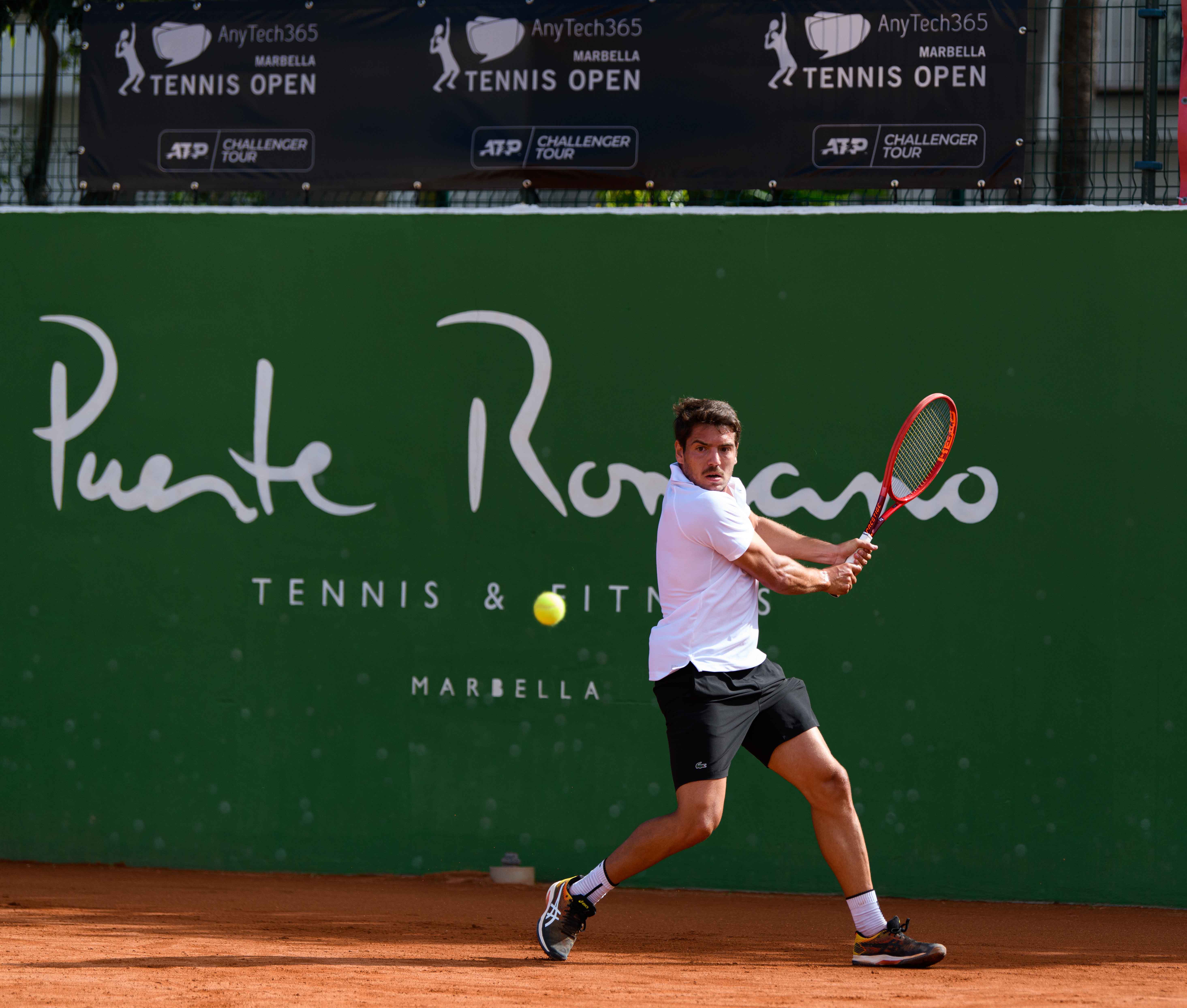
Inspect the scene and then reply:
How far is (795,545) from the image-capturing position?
175 inches

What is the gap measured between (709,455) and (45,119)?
4364 millimetres

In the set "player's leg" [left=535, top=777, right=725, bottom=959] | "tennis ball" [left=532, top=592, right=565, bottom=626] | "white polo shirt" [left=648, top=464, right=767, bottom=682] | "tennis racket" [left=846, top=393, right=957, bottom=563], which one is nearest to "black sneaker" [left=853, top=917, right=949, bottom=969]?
"player's leg" [left=535, top=777, right=725, bottom=959]

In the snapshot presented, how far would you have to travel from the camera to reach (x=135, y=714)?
20.0ft

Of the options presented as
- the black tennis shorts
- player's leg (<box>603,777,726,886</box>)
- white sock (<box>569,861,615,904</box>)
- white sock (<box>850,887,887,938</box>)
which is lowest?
white sock (<box>850,887,887,938</box>)

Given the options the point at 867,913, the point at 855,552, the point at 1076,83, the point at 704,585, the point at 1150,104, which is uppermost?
the point at 1076,83

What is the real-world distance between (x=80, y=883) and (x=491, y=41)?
4.13m

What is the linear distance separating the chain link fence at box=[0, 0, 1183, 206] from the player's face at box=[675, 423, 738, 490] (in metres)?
2.12

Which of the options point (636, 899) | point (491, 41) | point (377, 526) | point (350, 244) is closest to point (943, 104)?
point (491, 41)

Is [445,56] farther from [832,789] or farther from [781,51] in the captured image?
[832,789]

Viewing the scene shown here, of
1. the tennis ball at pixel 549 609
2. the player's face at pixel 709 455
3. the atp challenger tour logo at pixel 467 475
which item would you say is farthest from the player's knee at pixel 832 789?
the atp challenger tour logo at pixel 467 475

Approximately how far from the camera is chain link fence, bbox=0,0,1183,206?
5.98m

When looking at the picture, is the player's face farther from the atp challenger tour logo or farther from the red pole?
the red pole

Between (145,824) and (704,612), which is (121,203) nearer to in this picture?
(145,824)

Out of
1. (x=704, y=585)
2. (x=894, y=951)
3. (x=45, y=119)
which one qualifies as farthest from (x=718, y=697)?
(x=45, y=119)
